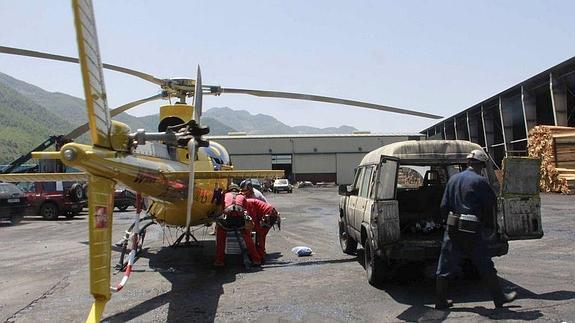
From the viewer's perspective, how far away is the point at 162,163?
320 inches

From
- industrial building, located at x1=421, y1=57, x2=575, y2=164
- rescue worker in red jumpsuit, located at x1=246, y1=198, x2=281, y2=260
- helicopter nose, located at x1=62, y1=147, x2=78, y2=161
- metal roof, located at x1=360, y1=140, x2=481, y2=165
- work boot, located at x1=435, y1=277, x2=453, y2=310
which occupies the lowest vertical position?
work boot, located at x1=435, y1=277, x2=453, y2=310

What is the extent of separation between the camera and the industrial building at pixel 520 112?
96.9 feet

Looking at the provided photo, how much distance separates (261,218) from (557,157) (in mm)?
20911

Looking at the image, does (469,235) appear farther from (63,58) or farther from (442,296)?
(63,58)

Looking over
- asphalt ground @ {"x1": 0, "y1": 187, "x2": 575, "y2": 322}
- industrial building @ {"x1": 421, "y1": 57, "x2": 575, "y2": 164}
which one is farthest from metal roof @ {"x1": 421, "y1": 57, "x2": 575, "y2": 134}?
asphalt ground @ {"x1": 0, "y1": 187, "x2": 575, "y2": 322}

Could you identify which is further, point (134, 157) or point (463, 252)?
point (134, 157)

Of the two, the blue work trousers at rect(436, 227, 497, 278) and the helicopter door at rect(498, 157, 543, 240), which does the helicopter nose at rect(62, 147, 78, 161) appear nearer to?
the blue work trousers at rect(436, 227, 497, 278)

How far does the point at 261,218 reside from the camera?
10180mm

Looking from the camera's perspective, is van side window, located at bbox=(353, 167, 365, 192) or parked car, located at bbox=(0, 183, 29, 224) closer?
van side window, located at bbox=(353, 167, 365, 192)

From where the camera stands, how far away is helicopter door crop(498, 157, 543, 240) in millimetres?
7008

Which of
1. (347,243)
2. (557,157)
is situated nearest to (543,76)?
(557,157)

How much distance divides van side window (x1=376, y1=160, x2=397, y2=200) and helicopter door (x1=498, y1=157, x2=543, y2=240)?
1456 millimetres

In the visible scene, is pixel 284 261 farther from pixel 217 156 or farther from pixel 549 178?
pixel 549 178

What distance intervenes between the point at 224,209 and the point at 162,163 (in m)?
1.97
